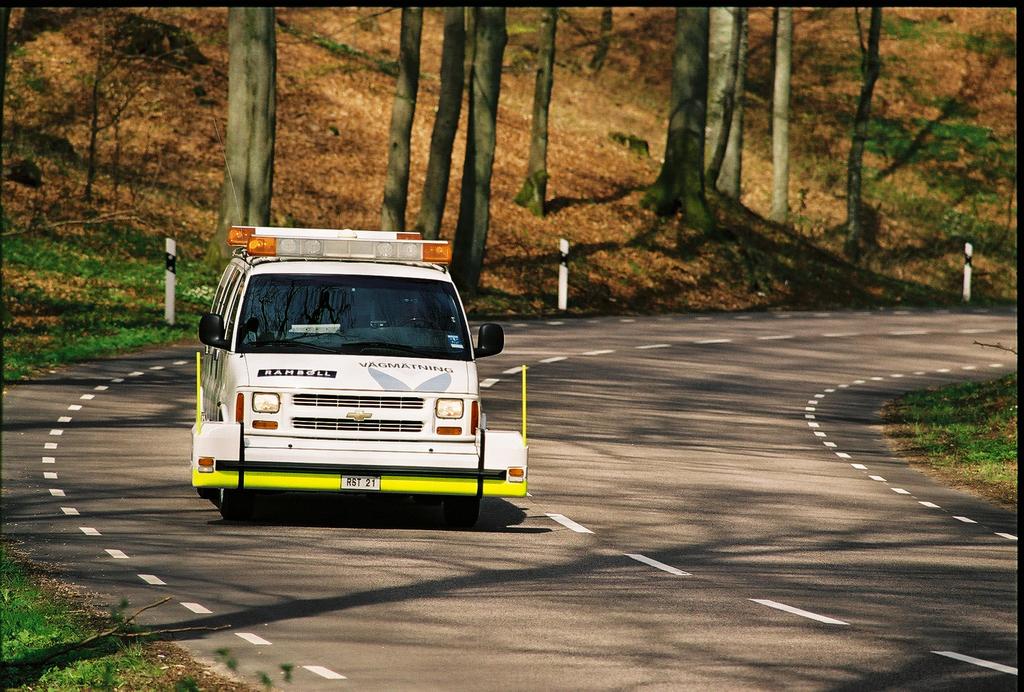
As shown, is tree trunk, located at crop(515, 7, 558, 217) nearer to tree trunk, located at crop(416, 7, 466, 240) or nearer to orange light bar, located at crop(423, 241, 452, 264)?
tree trunk, located at crop(416, 7, 466, 240)

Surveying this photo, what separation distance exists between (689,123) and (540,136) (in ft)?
13.3

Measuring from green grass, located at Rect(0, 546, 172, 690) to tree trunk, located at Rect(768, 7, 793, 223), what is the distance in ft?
152

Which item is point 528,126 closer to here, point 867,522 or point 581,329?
point 581,329

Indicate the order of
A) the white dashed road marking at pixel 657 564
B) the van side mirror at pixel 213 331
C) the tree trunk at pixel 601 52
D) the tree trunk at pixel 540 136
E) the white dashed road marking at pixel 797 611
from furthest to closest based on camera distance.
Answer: the tree trunk at pixel 601 52 < the tree trunk at pixel 540 136 < the van side mirror at pixel 213 331 < the white dashed road marking at pixel 657 564 < the white dashed road marking at pixel 797 611

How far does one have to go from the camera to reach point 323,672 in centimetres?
835

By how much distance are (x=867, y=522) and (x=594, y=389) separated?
8584 mm

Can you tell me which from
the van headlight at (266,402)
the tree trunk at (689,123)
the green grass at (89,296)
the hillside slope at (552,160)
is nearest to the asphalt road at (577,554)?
the van headlight at (266,402)

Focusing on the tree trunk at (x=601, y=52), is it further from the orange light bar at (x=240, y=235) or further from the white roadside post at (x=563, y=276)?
the orange light bar at (x=240, y=235)

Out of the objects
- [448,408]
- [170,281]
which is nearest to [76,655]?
[448,408]

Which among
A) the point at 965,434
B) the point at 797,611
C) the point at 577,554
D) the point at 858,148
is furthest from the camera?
the point at 858,148

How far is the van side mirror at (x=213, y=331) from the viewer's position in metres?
13.4

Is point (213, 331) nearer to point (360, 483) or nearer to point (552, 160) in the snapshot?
point (360, 483)

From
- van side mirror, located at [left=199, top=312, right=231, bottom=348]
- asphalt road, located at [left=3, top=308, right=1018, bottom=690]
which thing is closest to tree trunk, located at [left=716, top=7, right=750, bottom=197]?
asphalt road, located at [left=3, top=308, right=1018, bottom=690]

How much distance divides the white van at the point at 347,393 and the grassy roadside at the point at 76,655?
2862 millimetres
